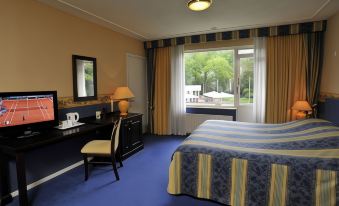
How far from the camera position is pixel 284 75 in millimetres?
4039

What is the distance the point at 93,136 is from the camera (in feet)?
11.8

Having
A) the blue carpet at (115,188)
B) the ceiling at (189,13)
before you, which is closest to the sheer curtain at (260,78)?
the ceiling at (189,13)

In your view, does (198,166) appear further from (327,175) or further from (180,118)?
(180,118)

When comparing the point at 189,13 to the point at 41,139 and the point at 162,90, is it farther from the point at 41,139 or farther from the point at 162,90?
the point at 41,139

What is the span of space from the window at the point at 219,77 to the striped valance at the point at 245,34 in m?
0.35

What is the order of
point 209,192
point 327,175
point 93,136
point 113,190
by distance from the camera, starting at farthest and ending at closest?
1. point 93,136
2. point 113,190
3. point 209,192
4. point 327,175

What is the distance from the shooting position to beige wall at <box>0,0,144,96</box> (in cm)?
240

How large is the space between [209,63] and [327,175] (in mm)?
3704

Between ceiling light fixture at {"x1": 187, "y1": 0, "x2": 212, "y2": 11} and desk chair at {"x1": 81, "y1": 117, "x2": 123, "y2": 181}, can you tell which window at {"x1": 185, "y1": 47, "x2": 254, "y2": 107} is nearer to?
ceiling light fixture at {"x1": 187, "y1": 0, "x2": 212, "y2": 11}

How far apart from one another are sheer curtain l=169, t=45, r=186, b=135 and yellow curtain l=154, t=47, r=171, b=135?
0.41ft

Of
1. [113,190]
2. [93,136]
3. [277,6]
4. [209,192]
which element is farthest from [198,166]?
[277,6]

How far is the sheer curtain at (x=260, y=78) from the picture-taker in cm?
414

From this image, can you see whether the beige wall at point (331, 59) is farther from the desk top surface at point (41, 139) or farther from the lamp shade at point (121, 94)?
Answer: the desk top surface at point (41, 139)

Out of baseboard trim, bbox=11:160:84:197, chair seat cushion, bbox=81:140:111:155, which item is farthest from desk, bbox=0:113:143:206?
chair seat cushion, bbox=81:140:111:155
